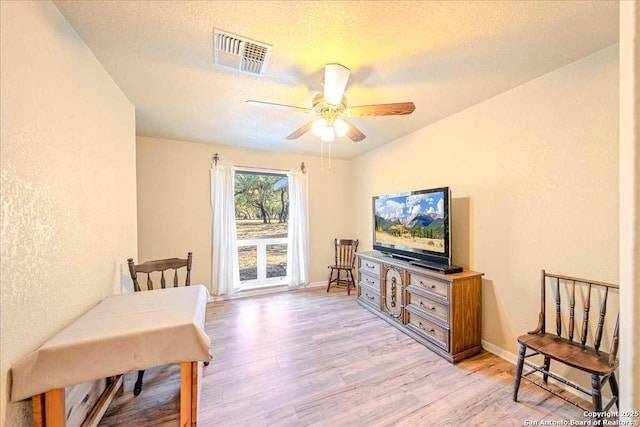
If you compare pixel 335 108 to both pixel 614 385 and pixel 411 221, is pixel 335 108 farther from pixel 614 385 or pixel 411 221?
pixel 614 385

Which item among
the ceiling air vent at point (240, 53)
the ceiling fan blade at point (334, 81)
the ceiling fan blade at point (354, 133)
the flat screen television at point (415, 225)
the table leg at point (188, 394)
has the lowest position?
the table leg at point (188, 394)

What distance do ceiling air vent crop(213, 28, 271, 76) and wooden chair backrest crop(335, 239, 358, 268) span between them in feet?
9.94

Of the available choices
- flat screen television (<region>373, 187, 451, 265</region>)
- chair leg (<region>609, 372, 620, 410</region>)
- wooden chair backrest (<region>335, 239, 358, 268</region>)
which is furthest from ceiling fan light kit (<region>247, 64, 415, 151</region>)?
wooden chair backrest (<region>335, 239, 358, 268</region>)

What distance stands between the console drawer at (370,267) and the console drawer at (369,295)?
0.21 meters

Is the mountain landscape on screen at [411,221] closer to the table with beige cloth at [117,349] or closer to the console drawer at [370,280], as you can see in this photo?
the console drawer at [370,280]

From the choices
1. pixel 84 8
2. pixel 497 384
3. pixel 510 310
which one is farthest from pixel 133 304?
pixel 510 310

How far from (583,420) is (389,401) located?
3.88 feet

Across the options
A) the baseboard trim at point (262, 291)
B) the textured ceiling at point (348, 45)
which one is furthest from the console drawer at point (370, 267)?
the textured ceiling at point (348, 45)

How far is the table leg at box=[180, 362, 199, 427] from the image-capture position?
134 centimetres

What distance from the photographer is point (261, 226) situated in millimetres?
4188

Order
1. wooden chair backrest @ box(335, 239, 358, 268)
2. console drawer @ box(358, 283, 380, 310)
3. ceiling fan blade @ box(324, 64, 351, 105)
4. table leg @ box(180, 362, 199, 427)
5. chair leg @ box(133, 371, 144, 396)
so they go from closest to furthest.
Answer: table leg @ box(180, 362, 199, 427), ceiling fan blade @ box(324, 64, 351, 105), chair leg @ box(133, 371, 144, 396), console drawer @ box(358, 283, 380, 310), wooden chair backrest @ box(335, 239, 358, 268)

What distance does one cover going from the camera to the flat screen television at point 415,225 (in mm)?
2412

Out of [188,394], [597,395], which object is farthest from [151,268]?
[597,395]

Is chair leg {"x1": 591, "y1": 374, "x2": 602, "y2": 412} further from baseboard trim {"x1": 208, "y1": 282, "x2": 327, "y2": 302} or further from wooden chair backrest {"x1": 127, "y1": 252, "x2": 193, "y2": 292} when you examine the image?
baseboard trim {"x1": 208, "y1": 282, "x2": 327, "y2": 302}
